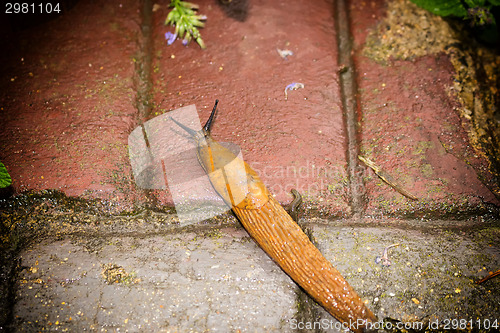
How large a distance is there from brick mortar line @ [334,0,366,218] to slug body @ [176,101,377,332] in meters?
0.42

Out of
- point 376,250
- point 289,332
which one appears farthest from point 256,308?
point 376,250

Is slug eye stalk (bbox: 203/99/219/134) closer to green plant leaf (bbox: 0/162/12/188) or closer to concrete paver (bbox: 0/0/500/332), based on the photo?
concrete paver (bbox: 0/0/500/332)

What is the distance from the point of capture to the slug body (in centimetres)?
179

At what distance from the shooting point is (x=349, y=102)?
2.41m

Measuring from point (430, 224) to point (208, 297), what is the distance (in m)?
1.37

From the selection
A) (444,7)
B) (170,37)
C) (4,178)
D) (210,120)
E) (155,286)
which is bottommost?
(155,286)

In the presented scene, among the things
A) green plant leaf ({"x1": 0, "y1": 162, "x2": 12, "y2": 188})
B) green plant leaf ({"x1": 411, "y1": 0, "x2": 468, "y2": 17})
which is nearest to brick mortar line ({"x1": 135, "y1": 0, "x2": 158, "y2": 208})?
green plant leaf ({"x1": 0, "y1": 162, "x2": 12, "y2": 188})

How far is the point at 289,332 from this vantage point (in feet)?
5.76

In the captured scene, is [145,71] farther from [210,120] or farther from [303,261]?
[303,261]

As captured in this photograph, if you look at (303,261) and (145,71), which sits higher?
(145,71)

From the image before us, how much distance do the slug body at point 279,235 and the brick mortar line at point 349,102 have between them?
0.42 m

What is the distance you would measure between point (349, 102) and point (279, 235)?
109 cm

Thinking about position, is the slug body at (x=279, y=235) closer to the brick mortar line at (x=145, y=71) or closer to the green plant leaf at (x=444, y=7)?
the brick mortar line at (x=145, y=71)

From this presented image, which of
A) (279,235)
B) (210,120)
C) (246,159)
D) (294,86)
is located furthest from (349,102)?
(279,235)
